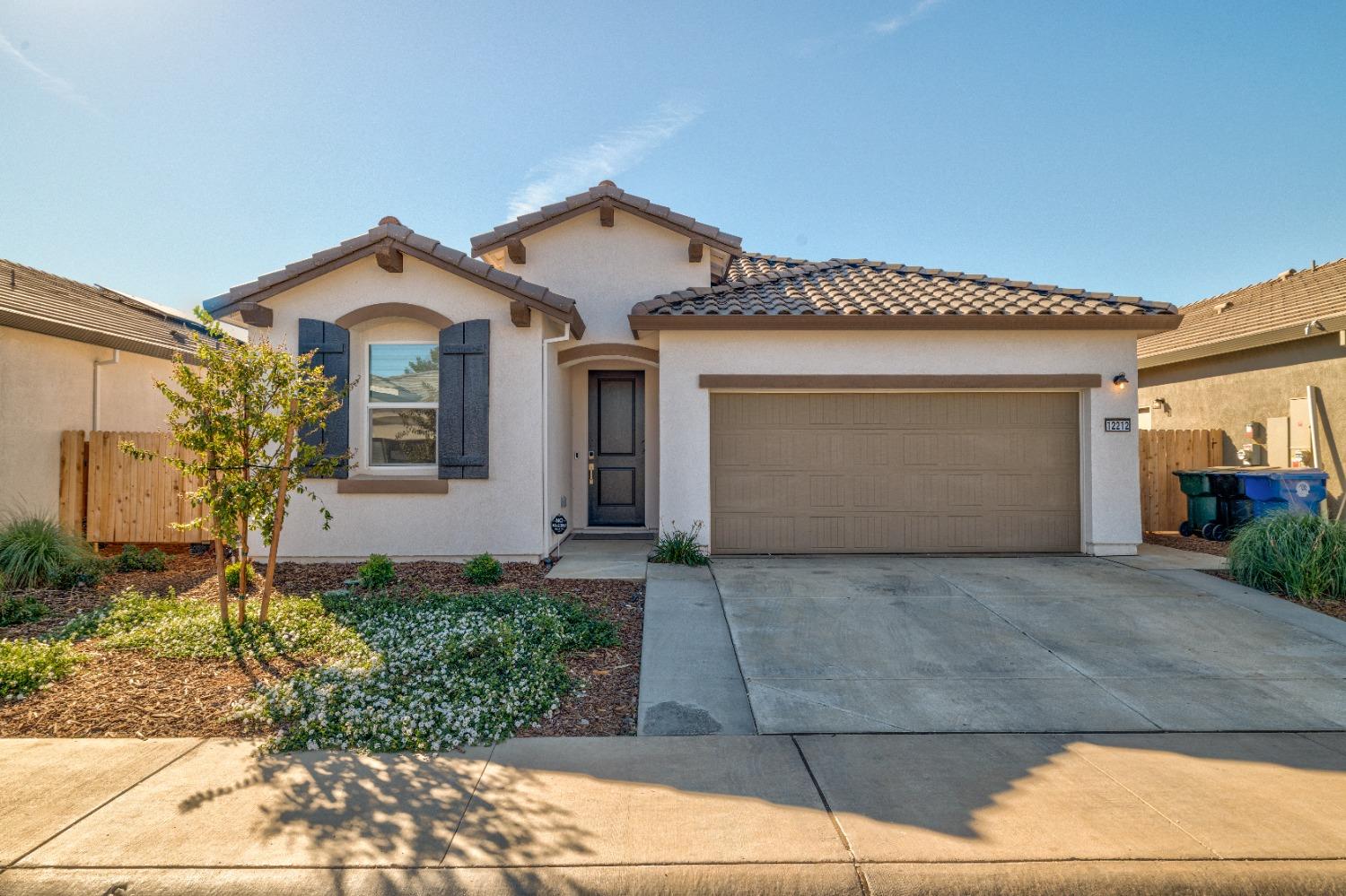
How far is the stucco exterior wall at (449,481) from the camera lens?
27.9 feet

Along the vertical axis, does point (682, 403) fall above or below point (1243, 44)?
below

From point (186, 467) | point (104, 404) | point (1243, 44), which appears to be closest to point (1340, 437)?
point (1243, 44)

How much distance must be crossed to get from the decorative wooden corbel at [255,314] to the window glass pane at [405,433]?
1701 millimetres

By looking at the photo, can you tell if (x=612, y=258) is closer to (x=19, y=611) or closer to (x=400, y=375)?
(x=400, y=375)

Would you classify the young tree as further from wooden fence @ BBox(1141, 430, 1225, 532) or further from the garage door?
wooden fence @ BBox(1141, 430, 1225, 532)

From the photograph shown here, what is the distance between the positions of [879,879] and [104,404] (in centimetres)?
1272

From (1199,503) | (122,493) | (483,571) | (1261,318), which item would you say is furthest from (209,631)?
(1261,318)

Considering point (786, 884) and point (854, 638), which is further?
point (854, 638)

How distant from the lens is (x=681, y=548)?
28.6 feet

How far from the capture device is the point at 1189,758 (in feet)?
12.6

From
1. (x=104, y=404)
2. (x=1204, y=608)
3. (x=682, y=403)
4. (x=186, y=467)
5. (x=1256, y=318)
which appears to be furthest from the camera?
(x=1256, y=318)

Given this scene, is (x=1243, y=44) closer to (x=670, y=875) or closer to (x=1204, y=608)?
(x=1204, y=608)

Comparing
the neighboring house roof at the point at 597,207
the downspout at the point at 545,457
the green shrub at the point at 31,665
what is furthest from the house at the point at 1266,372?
the green shrub at the point at 31,665

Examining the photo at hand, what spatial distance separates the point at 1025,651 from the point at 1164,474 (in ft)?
26.9
